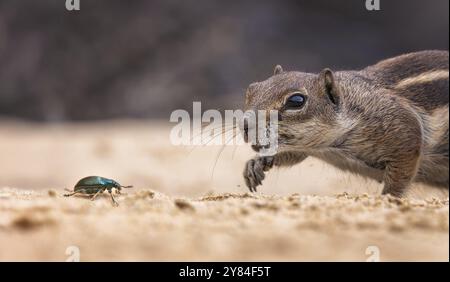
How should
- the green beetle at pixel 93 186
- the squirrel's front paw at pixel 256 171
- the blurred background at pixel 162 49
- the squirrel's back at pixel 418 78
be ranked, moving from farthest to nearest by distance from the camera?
the blurred background at pixel 162 49, the squirrel's back at pixel 418 78, the squirrel's front paw at pixel 256 171, the green beetle at pixel 93 186

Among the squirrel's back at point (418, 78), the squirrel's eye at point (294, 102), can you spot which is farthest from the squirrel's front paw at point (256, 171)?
the squirrel's back at point (418, 78)

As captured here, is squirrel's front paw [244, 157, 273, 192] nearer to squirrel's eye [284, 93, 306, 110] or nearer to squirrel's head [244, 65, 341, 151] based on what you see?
squirrel's head [244, 65, 341, 151]

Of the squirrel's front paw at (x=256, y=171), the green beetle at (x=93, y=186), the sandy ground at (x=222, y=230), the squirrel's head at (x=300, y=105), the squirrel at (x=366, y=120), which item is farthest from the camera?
the squirrel's front paw at (x=256, y=171)

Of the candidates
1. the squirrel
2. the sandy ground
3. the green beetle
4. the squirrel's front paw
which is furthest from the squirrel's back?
the green beetle

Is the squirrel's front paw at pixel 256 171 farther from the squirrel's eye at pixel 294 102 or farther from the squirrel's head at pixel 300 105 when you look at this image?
the squirrel's eye at pixel 294 102

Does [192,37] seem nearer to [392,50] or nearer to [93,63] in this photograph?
[93,63]

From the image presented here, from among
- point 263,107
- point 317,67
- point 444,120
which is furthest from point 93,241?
point 317,67
